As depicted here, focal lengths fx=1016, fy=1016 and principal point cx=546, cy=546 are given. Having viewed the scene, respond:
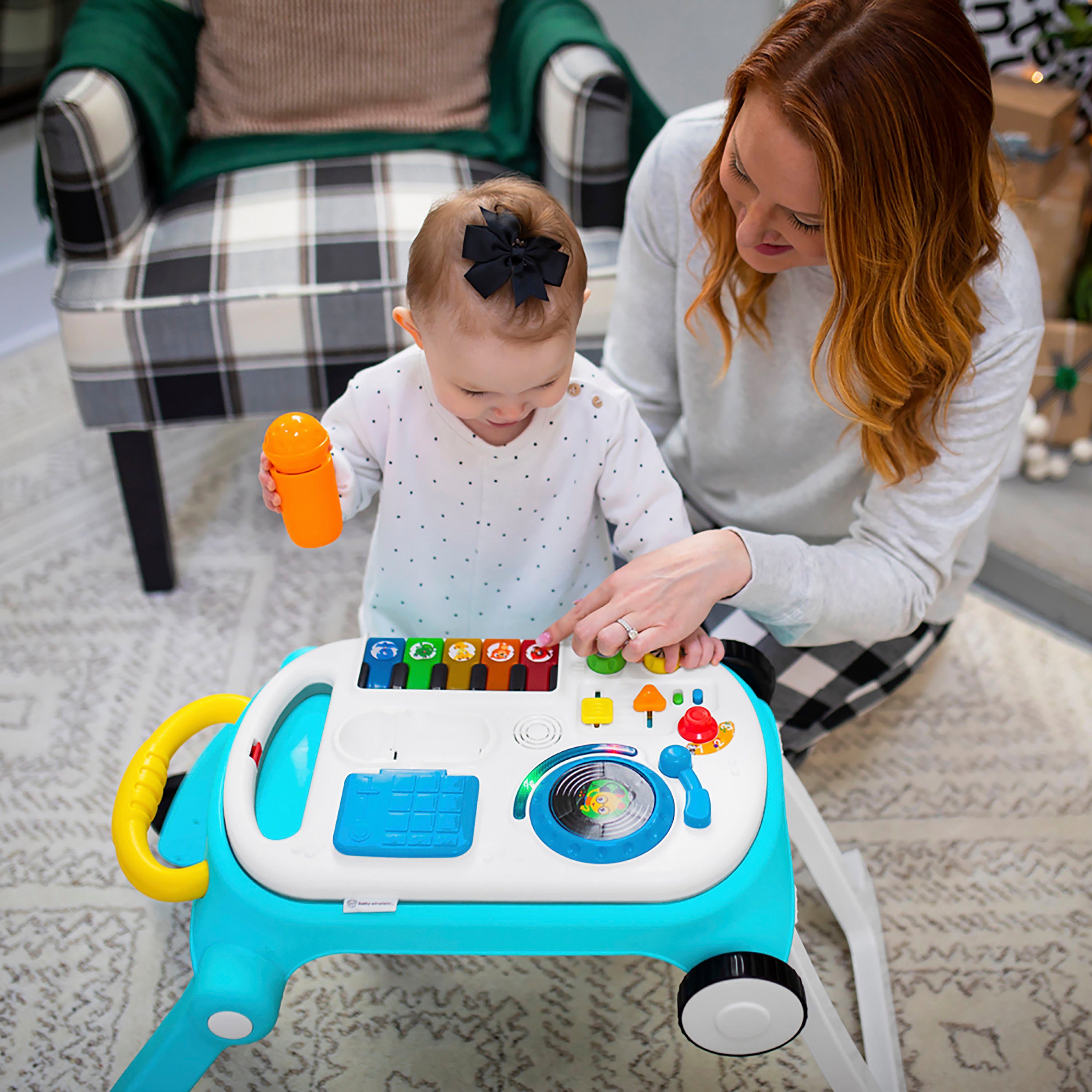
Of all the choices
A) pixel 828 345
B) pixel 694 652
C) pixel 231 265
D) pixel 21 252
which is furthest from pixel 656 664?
Answer: pixel 21 252

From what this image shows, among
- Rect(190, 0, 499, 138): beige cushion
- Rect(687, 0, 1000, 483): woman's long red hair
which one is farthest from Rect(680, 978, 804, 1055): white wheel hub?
Rect(190, 0, 499, 138): beige cushion

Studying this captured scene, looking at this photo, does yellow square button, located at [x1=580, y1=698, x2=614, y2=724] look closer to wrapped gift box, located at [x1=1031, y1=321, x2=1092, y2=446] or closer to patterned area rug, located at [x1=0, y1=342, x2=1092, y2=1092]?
patterned area rug, located at [x1=0, y1=342, x2=1092, y2=1092]

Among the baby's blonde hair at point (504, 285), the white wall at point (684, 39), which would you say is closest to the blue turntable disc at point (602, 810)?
the baby's blonde hair at point (504, 285)

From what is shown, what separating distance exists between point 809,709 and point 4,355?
68.0 inches

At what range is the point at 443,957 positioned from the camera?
104cm

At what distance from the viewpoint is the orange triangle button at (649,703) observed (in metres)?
0.77

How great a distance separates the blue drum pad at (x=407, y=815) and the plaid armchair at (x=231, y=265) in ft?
2.42

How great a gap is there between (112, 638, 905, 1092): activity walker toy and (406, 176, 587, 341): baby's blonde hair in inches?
10.7

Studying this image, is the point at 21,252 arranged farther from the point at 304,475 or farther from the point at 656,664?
the point at 656,664

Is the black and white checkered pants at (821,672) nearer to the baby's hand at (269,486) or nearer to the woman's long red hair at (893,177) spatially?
the woman's long red hair at (893,177)

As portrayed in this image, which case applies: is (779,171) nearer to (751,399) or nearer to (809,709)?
(751,399)

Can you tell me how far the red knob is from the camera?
0.75m

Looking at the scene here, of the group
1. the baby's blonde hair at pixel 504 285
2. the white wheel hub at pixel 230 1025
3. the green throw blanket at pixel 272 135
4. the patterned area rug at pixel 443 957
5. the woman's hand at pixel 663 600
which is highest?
the baby's blonde hair at pixel 504 285

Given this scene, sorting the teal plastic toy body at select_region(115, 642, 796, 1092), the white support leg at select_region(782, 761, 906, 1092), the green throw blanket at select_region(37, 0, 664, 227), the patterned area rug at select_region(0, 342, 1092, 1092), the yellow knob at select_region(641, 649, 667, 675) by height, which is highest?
the green throw blanket at select_region(37, 0, 664, 227)
